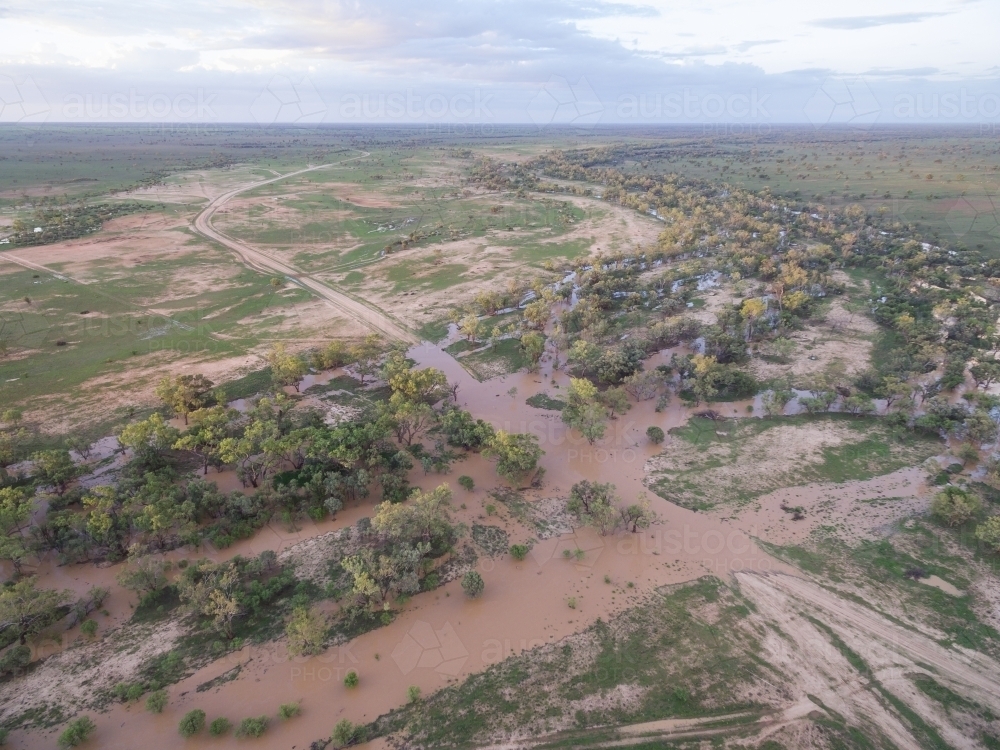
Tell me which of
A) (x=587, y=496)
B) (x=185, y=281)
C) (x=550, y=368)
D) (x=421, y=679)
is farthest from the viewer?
(x=185, y=281)

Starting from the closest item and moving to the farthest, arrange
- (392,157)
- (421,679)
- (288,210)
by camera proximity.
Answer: (421,679) < (288,210) < (392,157)

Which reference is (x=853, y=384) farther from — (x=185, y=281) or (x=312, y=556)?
(x=185, y=281)

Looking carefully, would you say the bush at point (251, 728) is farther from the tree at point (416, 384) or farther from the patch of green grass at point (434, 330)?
the patch of green grass at point (434, 330)

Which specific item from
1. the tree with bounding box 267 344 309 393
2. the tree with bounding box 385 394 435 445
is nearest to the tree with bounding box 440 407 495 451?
the tree with bounding box 385 394 435 445

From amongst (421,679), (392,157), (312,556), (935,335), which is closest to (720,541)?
(421,679)

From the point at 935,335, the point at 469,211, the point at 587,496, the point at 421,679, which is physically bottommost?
the point at 421,679

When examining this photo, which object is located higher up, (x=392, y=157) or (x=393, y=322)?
(x=392, y=157)

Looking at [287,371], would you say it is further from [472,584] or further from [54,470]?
[472,584]

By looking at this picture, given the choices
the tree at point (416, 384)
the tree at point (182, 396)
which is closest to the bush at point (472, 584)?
the tree at point (416, 384)
